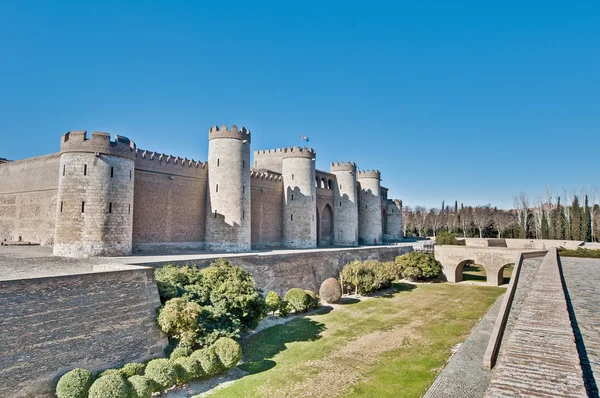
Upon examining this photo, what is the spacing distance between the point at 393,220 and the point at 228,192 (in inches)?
1145

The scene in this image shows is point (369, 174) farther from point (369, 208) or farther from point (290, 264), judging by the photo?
point (290, 264)

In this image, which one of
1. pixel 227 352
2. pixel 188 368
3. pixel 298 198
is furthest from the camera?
pixel 298 198

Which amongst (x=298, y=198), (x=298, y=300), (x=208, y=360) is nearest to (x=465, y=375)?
(x=208, y=360)

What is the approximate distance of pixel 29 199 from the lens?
2455 centimetres

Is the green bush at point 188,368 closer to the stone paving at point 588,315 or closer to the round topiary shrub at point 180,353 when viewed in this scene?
the round topiary shrub at point 180,353

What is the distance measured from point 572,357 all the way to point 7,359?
36.0 feet

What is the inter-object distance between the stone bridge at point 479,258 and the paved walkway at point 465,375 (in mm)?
15485

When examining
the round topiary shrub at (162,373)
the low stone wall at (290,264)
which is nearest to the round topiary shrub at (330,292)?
the low stone wall at (290,264)

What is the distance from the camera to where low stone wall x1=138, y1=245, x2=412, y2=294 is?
65.9ft

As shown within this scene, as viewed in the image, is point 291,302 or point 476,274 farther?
point 476,274

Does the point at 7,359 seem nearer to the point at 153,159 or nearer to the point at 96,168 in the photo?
the point at 96,168

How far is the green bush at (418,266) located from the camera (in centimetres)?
3019

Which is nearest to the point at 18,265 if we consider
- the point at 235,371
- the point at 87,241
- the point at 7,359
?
the point at 87,241

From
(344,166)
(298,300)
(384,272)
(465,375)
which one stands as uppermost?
(344,166)
